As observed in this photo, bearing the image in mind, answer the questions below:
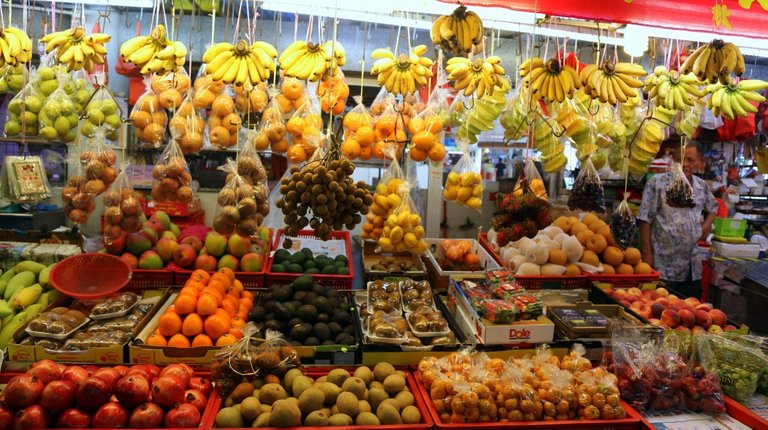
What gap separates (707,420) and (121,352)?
281cm

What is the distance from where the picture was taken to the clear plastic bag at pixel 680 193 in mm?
3590

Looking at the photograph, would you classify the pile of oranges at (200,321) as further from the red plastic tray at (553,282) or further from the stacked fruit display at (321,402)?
the red plastic tray at (553,282)

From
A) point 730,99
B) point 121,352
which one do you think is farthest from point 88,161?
point 730,99

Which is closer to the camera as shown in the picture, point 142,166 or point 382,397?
point 382,397

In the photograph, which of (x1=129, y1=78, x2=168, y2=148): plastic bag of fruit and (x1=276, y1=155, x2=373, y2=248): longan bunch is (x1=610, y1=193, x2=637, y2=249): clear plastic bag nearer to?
(x1=276, y1=155, x2=373, y2=248): longan bunch

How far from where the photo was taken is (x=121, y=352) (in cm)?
258

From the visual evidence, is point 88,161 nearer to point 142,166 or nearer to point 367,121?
point 367,121

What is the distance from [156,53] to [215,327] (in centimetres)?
154

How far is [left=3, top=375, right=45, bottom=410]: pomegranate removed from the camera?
6.77 feet

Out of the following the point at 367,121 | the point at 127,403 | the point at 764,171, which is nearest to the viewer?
the point at 127,403

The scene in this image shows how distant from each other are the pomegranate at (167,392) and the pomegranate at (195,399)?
35 mm

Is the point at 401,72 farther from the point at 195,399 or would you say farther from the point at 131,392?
the point at 131,392

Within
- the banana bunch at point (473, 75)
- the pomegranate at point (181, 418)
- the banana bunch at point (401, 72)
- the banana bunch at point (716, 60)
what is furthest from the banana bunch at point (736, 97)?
the pomegranate at point (181, 418)

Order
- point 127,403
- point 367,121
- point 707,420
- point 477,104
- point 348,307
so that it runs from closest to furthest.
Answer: point 127,403 < point 707,420 < point 348,307 < point 367,121 < point 477,104
